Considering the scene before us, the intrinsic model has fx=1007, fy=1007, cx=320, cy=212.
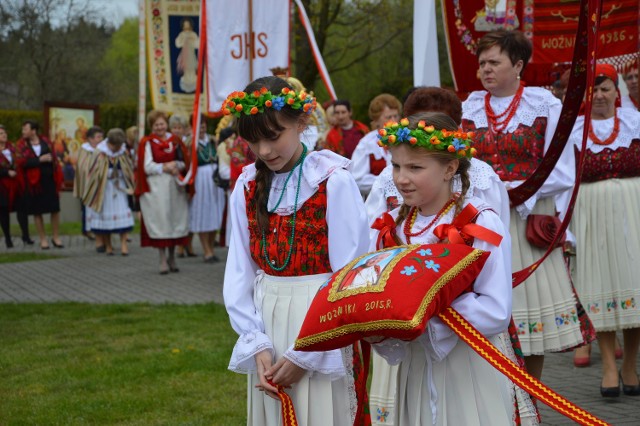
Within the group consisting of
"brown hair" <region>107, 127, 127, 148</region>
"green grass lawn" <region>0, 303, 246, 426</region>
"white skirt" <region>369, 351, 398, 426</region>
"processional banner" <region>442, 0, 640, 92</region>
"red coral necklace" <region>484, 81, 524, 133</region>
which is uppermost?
"processional banner" <region>442, 0, 640, 92</region>

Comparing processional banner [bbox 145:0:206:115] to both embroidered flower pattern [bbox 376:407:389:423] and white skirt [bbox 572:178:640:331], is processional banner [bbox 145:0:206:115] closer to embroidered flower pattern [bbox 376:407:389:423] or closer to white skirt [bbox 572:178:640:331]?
white skirt [bbox 572:178:640:331]

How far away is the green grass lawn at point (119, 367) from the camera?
614 cm

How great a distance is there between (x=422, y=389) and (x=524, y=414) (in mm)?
821

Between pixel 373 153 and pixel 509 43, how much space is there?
3.61 metres

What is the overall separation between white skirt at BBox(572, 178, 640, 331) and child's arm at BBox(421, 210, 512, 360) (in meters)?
3.31

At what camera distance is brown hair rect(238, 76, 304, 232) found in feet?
12.1

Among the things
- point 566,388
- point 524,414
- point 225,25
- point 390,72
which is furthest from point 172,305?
point 390,72

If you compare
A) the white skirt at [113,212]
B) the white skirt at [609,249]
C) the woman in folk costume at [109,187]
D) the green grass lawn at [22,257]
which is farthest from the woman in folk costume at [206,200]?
the white skirt at [609,249]

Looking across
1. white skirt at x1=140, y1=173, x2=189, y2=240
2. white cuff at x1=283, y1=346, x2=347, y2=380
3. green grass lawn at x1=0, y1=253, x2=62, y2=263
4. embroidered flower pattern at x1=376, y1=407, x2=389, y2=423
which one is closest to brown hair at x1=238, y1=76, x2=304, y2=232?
white cuff at x1=283, y1=346, x2=347, y2=380

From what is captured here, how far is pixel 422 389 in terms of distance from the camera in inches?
139

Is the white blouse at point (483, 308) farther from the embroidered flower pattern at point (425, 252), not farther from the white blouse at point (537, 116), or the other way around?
the white blouse at point (537, 116)

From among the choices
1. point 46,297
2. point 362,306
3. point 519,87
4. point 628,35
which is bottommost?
point 46,297

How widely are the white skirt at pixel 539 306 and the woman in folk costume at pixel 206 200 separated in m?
8.74

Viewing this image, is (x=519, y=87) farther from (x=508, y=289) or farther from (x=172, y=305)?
(x=172, y=305)
